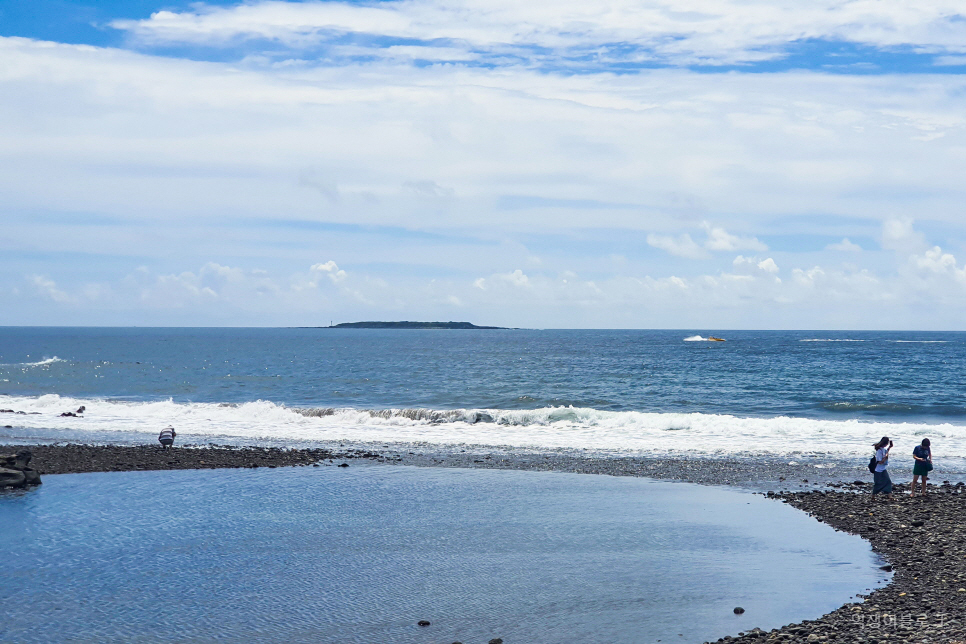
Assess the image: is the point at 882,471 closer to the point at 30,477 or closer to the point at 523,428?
the point at 523,428

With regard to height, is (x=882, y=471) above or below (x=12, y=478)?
above

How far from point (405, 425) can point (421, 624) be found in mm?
28977

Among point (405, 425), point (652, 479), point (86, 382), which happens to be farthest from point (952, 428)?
point (86, 382)

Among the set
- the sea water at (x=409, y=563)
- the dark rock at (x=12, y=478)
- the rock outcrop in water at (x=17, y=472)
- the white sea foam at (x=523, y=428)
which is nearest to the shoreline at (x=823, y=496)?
the sea water at (x=409, y=563)

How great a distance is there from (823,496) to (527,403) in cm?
3246

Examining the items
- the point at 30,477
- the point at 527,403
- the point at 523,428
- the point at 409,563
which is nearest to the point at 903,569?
the point at 409,563

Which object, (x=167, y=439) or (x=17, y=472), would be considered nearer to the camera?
(x=17, y=472)

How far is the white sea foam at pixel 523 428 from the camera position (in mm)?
Answer: 32938

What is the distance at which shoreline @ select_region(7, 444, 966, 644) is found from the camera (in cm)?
1134

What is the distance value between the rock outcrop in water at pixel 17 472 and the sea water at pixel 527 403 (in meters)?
10.6

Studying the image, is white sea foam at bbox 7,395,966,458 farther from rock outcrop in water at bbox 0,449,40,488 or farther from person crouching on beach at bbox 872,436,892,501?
rock outcrop in water at bbox 0,449,40,488

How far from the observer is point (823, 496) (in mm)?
21297

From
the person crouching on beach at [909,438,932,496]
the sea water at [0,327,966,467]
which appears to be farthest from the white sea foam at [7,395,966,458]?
the person crouching on beach at [909,438,932,496]

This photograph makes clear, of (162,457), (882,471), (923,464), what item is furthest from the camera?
(162,457)
